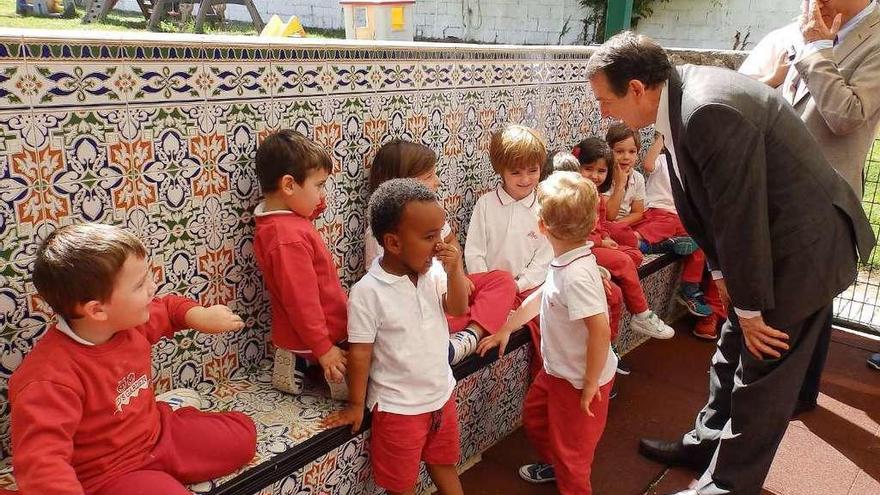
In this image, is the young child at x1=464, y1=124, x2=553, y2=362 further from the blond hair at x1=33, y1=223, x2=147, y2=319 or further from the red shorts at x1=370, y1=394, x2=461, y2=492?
the blond hair at x1=33, y1=223, x2=147, y2=319

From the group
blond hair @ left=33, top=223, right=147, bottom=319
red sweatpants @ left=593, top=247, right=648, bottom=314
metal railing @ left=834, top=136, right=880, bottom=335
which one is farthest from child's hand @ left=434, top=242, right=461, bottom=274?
metal railing @ left=834, top=136, right=880, bottom=335

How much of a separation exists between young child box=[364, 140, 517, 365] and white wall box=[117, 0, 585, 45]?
28.9ft

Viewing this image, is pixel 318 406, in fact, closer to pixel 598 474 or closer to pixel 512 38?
pixel 598 474

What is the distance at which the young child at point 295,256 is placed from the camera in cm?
204

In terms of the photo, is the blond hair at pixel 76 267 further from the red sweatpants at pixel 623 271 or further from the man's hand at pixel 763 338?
the red sweatpants at pixel 623 271

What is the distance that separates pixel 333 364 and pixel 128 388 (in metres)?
0.66

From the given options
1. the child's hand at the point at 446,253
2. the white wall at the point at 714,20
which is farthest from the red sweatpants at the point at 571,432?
the white wall at the point at 714,20

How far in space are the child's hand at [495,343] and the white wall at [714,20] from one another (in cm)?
830

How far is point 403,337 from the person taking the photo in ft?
6.62

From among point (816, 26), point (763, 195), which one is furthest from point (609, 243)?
point (763, 195)

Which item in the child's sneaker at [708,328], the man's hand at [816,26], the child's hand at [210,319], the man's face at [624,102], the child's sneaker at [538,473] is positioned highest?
the man's hand at [816,26]

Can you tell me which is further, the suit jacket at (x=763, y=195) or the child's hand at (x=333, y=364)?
the child's hand at (x=333, y=364)

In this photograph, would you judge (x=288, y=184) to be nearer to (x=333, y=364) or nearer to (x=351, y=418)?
(x=333, y=364)

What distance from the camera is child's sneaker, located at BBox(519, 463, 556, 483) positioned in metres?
2.57
